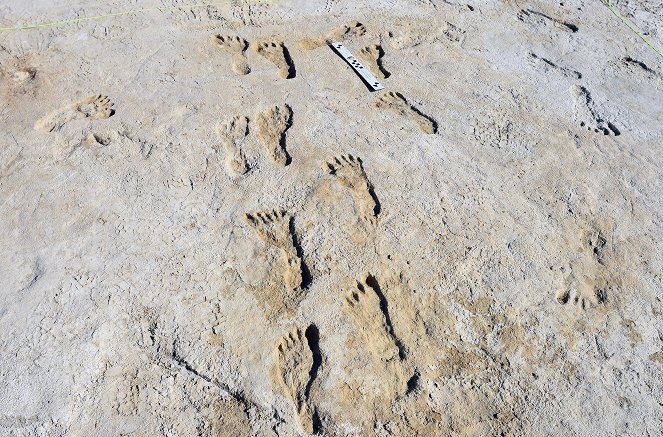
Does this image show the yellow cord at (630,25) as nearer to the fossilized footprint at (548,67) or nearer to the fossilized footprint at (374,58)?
the fossilized footprint at (548,67)

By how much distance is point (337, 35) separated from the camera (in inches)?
236

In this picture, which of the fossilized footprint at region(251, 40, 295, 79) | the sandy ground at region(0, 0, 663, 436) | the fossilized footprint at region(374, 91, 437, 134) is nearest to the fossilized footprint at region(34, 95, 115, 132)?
the sandy ground at region(0, 0, 663, 436)

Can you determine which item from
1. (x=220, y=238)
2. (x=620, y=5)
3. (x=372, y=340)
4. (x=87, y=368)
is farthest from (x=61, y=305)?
(x=620, y=5)

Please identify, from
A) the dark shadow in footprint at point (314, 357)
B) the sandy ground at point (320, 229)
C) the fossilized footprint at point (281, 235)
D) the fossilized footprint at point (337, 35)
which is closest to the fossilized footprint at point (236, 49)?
the sandy ground at point (320, 229)

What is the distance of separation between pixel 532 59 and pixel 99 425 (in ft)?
16.4

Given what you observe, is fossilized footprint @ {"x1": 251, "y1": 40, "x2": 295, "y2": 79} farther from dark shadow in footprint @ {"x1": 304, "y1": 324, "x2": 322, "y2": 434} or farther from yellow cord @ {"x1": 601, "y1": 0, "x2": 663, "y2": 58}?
yellow cord @ {"x1": 601, "y1": 0, "x2": 663, "y2": 58}

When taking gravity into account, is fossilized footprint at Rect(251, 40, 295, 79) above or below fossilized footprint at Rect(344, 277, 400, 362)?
above

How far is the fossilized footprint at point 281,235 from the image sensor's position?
3.94 metres

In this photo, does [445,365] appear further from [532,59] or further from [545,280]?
[532,59]

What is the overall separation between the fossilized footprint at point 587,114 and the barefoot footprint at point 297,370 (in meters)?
3.33

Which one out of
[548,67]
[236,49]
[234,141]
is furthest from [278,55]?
[548,67]

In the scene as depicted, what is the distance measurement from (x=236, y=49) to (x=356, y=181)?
81.9 inches

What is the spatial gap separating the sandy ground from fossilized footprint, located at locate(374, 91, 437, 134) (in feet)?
0.10

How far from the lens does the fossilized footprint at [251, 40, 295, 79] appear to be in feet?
17.9
